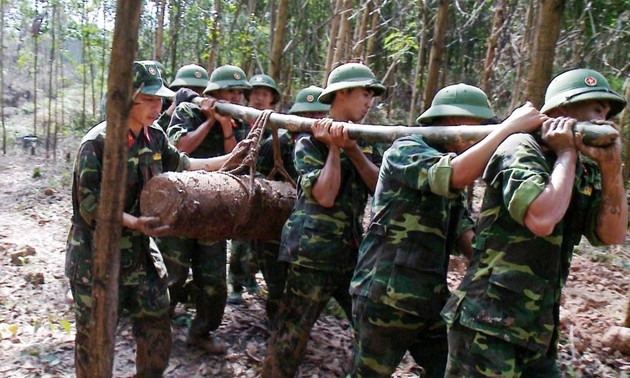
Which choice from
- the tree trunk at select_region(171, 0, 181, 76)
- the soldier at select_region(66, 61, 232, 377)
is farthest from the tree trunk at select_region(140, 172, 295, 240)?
the tree trunk at select_region(171, 0, 181, 76)

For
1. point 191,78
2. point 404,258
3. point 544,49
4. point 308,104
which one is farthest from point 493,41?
point 404,258

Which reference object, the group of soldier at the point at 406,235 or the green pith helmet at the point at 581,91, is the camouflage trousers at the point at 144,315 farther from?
the green pith helmet at the point at 581,91

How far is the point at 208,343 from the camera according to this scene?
471cm

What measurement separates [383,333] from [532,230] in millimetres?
1090

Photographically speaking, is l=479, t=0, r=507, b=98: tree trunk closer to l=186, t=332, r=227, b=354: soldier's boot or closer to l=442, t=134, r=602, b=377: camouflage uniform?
l=186, t=332, r=227, b=354: soldier's boot

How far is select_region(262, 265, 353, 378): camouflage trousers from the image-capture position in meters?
3.79

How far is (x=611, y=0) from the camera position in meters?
7.36

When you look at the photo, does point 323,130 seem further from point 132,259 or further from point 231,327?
point 231,327

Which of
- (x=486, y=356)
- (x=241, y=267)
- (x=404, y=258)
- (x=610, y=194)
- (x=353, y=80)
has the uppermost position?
(x=353, y=80)

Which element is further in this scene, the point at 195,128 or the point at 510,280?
the point at 195,128

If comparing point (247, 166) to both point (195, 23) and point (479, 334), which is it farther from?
point (195, 23)

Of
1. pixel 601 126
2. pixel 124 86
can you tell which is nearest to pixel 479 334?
pixel 601 126

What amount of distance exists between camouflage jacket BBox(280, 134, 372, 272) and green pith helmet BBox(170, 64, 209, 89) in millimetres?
2614

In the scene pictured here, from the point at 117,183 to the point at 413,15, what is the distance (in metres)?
12.5
